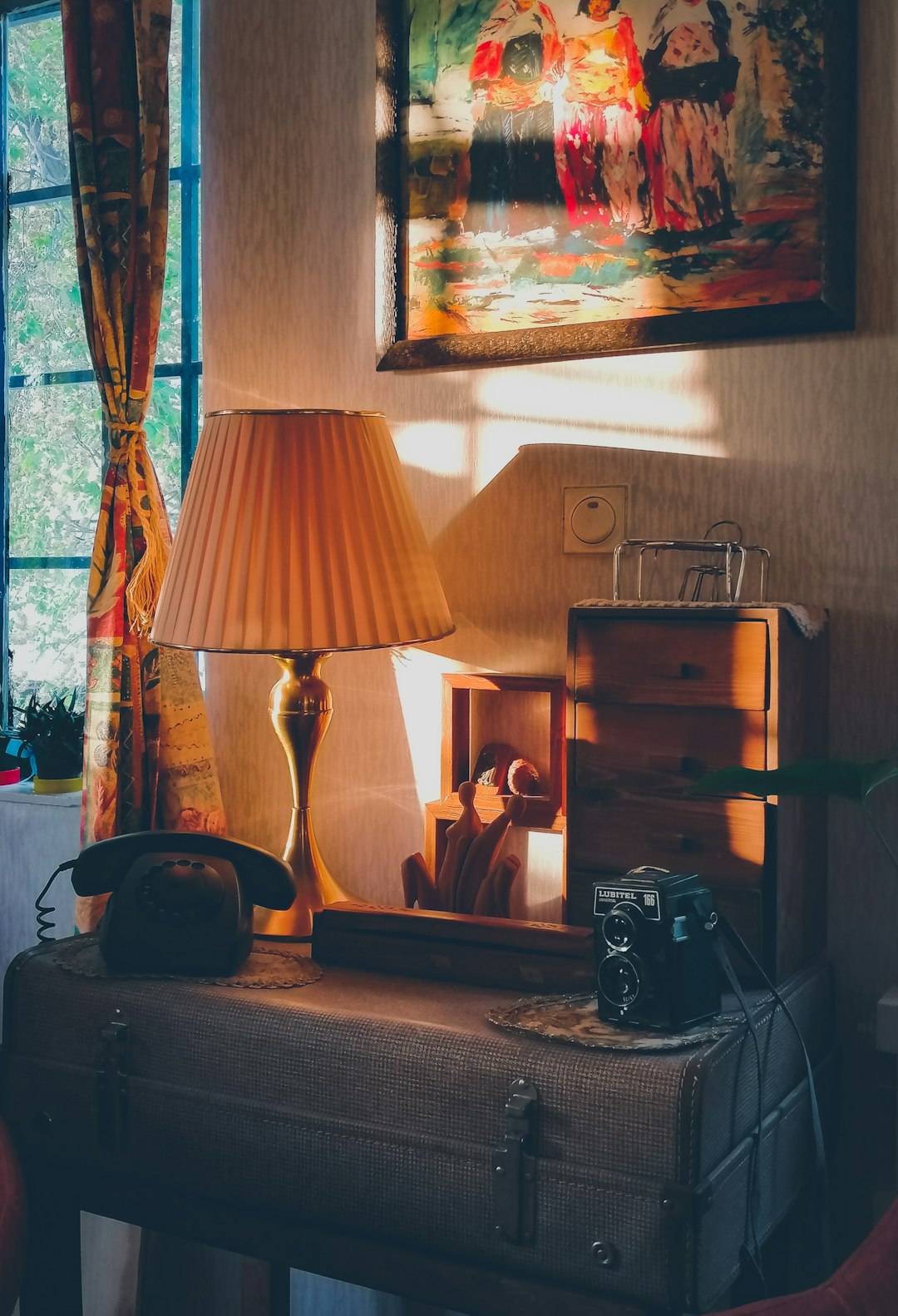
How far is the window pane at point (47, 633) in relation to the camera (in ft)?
7.83

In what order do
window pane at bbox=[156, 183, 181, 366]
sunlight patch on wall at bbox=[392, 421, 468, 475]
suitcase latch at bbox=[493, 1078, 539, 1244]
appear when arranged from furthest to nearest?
1. window pane at bbox=[156, 183, 181, 366]
2. sunlight patch on wall at bbox=[392, 421, 468, 475]
3. suitcase latch at bbox=[493, 1078, 539, 1244]

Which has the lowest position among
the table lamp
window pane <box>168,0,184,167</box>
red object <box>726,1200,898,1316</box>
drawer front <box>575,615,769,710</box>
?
red object <box>726,1200,898,1316</box>

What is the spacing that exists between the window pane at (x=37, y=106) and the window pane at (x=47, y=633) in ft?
2.69

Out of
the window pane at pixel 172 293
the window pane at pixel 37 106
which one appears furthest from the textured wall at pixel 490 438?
the window pane at pixel 37 106

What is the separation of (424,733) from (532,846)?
0.82 feet

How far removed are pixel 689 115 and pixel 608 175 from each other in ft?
0.44

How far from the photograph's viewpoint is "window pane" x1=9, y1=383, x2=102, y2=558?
7.79 feet

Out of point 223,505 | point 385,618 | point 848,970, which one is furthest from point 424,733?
point 848,970

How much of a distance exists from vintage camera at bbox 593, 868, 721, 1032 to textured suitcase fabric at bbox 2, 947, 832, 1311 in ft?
0.20

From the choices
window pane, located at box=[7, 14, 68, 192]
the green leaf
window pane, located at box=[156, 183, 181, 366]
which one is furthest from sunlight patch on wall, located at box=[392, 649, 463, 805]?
window pane, located at box=[7, 14, 68, 192]

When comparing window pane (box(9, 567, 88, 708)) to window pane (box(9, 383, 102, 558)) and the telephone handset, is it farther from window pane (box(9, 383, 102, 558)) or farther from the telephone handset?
the telephone handset

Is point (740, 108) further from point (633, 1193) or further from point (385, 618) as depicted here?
point (633, 1193)

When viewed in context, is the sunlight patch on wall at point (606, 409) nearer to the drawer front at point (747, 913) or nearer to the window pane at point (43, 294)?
the drawer front at point (747, 913)

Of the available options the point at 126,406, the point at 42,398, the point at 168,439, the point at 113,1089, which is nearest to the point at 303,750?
the point at 113,1089
